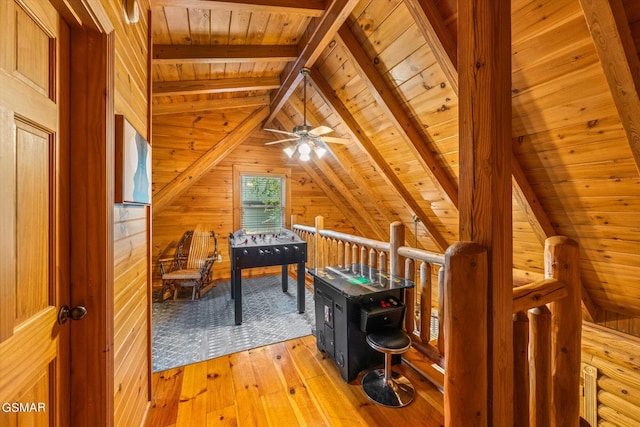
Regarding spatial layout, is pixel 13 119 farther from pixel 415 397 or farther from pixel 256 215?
pixel 256 215

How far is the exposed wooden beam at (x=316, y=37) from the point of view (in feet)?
6.25

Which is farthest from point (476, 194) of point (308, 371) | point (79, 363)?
point (308, 371)

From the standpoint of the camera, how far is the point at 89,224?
96cm

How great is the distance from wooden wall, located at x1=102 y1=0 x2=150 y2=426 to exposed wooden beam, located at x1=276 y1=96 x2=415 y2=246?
7.81 feet

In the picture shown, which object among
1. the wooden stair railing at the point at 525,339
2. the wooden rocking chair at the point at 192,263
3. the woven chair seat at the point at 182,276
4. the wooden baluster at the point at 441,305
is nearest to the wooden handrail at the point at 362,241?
the wooden baluster at the point at 441,305

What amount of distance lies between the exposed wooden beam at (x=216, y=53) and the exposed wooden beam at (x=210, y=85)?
0.57 m

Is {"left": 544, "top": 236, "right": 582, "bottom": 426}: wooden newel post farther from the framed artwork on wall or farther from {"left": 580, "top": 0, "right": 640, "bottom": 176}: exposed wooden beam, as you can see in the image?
the framed artwork on wall

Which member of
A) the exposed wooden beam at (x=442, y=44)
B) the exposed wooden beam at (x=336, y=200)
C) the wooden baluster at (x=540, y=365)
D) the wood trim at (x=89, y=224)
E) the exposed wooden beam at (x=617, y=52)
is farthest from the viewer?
the exposed wooden beam at (x=336, y=200)

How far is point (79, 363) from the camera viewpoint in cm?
95

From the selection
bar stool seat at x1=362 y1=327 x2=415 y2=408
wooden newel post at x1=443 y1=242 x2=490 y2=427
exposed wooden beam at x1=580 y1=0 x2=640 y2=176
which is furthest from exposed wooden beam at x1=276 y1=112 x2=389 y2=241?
wooden newel post at x1=443 y1=242 x2=490 y2=427

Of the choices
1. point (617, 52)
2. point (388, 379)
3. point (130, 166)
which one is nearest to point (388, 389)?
point (388, 379)

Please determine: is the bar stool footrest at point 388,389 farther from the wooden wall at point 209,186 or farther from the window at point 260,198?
the wooden wall at point 209,186

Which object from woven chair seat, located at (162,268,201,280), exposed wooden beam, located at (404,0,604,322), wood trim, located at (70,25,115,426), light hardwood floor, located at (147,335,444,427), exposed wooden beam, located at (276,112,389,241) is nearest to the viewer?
wood trim, located at (70,25,115,426)

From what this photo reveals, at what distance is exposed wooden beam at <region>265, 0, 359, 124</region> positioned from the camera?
6.25 ft
